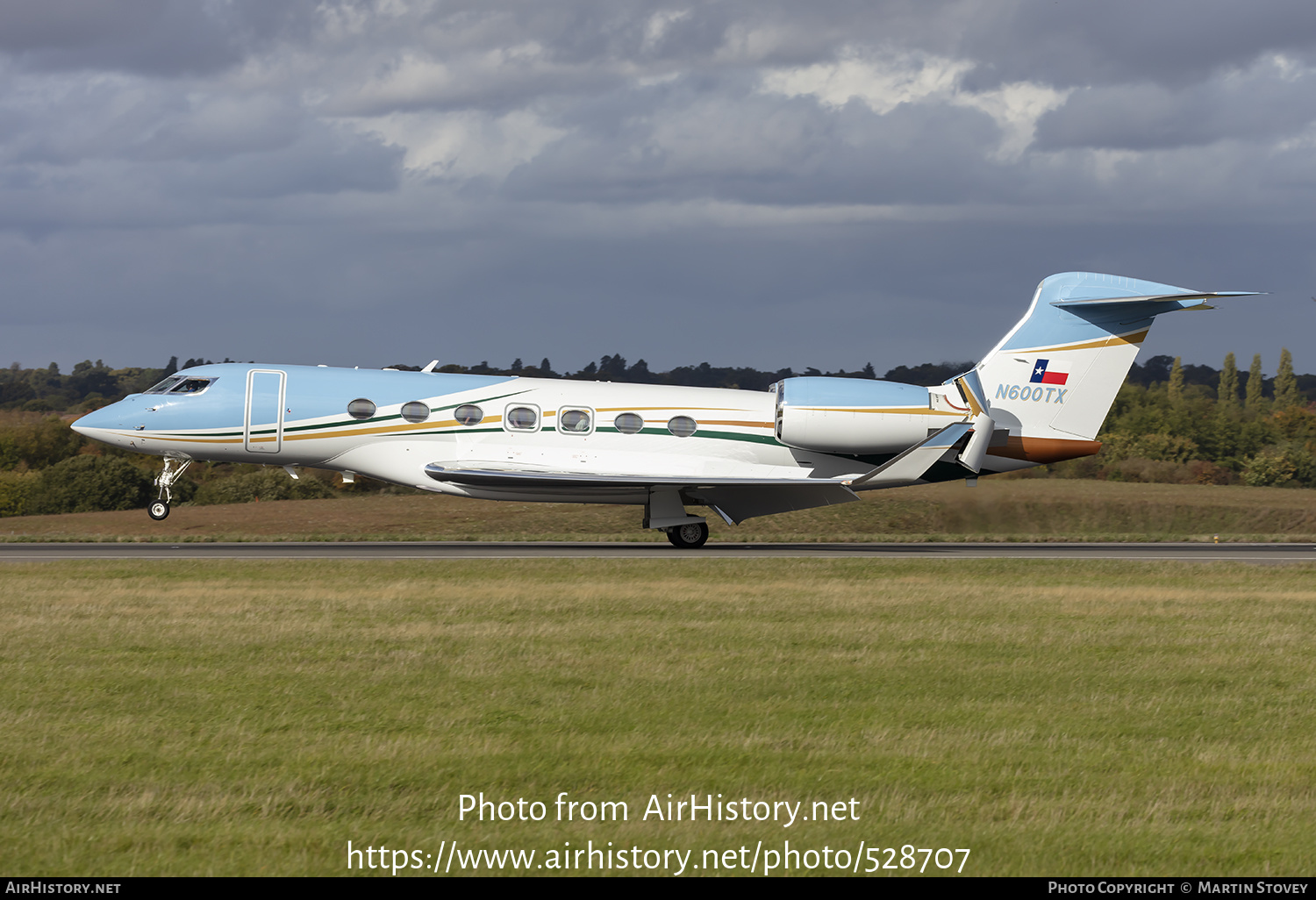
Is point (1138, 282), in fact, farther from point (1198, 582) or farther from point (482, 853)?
point (482, 853)

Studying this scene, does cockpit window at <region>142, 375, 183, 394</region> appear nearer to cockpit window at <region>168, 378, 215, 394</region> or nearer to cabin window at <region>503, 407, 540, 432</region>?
cockpit window at <region>168, 378, 215, 394</region>

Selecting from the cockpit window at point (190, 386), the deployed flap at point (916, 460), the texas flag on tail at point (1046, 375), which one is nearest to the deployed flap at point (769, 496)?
the deployed flap at point (916, 460)

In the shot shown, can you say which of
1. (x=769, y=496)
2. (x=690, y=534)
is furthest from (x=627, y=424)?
(x=769, y=496)

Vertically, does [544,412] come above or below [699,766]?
above

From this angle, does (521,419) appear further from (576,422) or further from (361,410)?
(361,410)

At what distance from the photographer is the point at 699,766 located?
8414 millimetres

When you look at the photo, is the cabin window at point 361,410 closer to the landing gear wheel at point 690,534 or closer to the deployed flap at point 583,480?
the deployed flap at point 583,480

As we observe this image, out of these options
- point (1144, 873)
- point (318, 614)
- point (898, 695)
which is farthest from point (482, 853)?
point (318, 614)

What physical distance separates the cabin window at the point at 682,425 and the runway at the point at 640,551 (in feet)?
8.72

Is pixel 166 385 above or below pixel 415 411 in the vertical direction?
above

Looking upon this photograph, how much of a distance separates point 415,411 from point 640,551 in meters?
5.88

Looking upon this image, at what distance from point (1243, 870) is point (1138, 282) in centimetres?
2332

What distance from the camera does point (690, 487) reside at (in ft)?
86.8

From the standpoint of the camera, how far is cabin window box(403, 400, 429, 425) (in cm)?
2641
